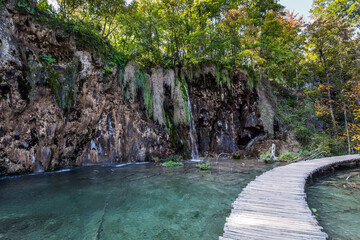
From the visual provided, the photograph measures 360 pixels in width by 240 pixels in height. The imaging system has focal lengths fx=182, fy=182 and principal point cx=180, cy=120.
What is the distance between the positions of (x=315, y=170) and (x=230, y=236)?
6.42m

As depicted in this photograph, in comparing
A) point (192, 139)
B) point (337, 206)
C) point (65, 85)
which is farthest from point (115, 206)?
point (192, 139)

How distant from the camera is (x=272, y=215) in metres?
2.98

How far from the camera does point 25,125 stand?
7.36 metres

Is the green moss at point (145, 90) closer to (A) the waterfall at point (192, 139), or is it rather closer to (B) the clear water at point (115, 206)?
(A) the waterfall at point (192, 139)

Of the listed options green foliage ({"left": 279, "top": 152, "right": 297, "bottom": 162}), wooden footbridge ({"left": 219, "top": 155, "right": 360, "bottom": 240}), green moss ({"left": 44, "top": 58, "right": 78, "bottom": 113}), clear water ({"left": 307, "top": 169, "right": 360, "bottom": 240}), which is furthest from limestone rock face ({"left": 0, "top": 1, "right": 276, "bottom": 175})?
wooden footbridge ({"left": 219, "top": 155, "right": 360, "bottom": 240})

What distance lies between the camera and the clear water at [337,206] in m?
3.18

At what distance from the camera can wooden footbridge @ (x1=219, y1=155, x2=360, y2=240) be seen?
2.38 meters

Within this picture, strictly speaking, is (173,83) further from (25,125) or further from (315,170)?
(315,170)

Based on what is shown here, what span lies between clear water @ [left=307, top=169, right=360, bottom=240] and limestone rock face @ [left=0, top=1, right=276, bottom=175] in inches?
292

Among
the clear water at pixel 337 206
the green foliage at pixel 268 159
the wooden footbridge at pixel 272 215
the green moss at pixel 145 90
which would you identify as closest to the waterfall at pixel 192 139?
the green moss at pixel 145 90

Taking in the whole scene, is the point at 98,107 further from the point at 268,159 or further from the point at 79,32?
the point at 268,159

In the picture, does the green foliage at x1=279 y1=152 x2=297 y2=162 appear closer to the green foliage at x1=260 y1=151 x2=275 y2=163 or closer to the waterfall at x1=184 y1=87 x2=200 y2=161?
the green foliage at x1=260 y1=151 x2=275 y2=163

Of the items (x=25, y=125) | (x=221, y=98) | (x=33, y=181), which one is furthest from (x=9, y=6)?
(x=221, y=98)

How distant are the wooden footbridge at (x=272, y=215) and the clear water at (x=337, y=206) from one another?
50cm
